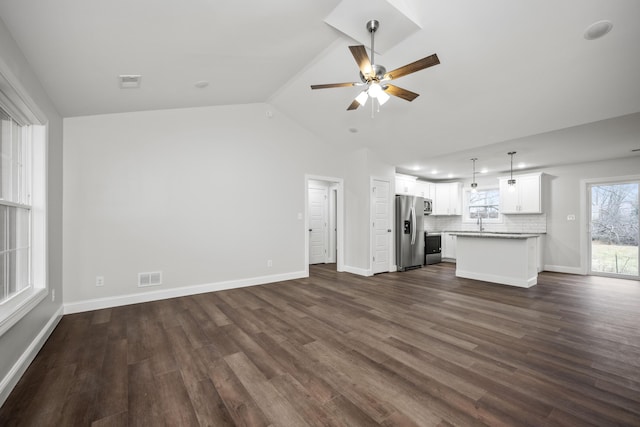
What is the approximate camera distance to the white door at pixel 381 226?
230 inches

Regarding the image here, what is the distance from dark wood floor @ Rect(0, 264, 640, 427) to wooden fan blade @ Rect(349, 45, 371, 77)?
2495 millimetres

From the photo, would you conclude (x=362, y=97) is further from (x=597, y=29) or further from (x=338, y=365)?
(x=338, y=365)

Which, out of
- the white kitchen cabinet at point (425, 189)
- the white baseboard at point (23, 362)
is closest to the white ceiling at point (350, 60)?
the white baseboard at point (23, 362)

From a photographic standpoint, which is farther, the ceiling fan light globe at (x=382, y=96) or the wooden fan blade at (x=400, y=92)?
the wooden fan blade at (x=400, y=92)

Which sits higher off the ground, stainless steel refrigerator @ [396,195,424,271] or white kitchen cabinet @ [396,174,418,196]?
white kitchen cabinet @ [396,174,418,196]

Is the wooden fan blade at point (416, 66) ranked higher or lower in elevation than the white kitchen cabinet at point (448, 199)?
higher

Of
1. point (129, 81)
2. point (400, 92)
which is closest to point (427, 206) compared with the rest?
point (400, 92)

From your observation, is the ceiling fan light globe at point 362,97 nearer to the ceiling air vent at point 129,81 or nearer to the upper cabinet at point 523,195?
the ceiling air vent at point 129,81

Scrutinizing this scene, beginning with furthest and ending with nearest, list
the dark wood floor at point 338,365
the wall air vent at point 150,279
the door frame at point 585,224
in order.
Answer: the door frame at point 585,224, the wall air vent at point 150,279, the dark wood floor at point 338,365

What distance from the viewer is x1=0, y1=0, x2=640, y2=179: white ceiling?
2.19 m

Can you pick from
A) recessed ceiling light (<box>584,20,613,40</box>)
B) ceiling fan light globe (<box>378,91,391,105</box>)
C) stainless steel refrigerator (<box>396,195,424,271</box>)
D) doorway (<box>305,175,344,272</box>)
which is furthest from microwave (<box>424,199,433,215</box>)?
ceiling fan light globe (<box>378,91,391,105</box>)

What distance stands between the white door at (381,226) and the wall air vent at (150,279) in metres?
3.94

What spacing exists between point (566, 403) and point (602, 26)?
3098 millimetres

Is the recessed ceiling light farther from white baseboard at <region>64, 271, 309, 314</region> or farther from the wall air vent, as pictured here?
the wall air vent
